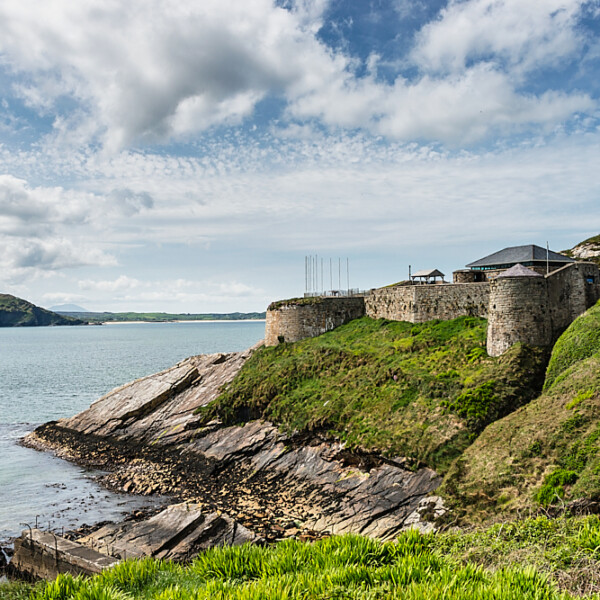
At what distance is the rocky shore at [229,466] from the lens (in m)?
22.7

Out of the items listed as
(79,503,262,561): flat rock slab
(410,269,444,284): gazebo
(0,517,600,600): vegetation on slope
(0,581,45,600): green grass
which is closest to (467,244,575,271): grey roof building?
(410,269,444,284): gazebo

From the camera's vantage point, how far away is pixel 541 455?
67.9 feet

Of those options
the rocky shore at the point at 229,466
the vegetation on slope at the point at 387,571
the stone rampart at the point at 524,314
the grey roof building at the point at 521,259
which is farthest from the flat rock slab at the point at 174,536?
the grey roof building at the point at 521,259

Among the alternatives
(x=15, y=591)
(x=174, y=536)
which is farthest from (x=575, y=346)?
(x=15, y=591)

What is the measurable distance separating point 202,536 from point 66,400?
4737 centimetres

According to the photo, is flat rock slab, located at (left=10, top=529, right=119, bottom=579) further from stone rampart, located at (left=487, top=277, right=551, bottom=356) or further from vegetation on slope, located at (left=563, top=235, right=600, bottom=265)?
vegetation on slope, located at (left=563, top=235, right=600, bottom=265)

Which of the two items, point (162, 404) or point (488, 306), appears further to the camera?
point (162, 404)

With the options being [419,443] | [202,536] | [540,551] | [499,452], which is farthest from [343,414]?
[540,551]

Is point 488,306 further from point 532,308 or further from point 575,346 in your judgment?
point 575,346

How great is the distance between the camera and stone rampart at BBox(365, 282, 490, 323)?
124 ft

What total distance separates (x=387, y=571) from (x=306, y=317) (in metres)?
39.6

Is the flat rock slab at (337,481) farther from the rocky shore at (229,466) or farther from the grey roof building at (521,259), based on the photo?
the grey roof building at (521,259)

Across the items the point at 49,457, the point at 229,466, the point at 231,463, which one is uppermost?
the point at 231,463

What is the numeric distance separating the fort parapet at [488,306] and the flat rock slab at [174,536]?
20.1m
